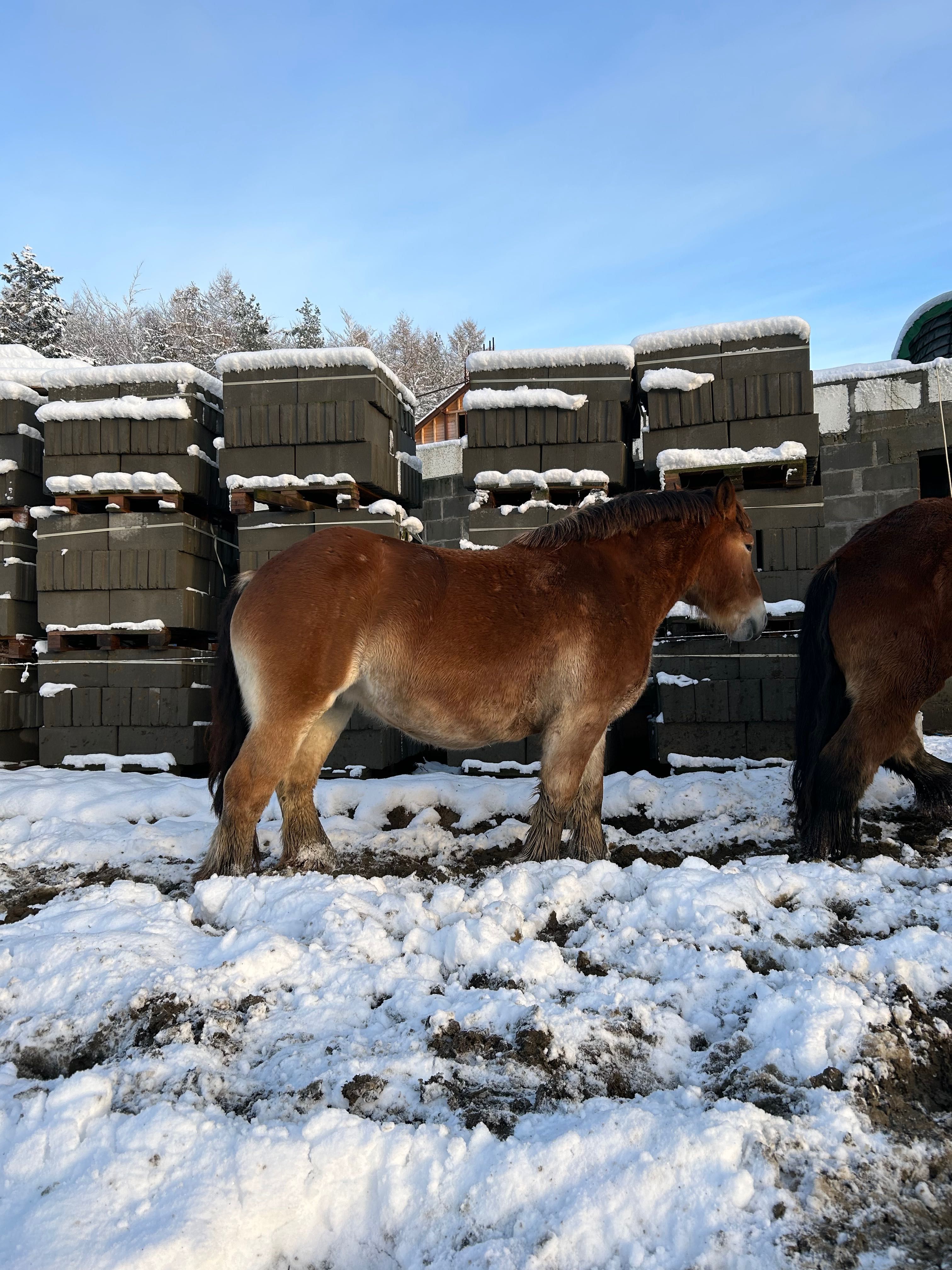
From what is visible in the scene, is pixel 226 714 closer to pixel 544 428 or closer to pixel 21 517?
pixel 544 428

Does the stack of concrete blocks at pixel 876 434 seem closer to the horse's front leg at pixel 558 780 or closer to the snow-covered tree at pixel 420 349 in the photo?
the horse's front leg at pixel 558 780

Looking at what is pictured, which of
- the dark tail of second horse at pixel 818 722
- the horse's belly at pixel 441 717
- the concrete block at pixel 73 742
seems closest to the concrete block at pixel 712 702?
the dark tail of second horse at pixel 818 722

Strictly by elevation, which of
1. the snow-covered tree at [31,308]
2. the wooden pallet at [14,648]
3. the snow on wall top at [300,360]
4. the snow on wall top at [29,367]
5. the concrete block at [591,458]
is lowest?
the wooden pallet at [14,648]

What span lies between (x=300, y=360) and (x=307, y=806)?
13.9 ft

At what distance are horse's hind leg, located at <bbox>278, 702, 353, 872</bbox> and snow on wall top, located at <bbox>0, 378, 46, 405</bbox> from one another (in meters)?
5.57

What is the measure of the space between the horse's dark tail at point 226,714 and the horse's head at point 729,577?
106 inches

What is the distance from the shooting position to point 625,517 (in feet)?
14.3

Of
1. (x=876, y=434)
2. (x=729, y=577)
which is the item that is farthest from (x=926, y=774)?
(x=876, y=434)

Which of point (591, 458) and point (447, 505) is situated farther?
point (447, 505)

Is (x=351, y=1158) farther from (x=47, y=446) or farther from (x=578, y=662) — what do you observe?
(x=47, y=446)

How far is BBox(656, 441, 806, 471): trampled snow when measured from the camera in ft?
19.5

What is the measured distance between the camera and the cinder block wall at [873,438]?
737 centimetres

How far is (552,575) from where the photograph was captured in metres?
4.12

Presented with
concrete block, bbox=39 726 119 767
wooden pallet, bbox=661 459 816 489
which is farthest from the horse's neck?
concrete block, bbox=39 726 119 767
